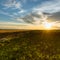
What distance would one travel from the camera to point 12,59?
45.1 ft

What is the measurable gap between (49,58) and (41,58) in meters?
0.88

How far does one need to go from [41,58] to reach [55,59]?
150cm

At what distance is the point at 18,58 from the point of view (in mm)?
13773

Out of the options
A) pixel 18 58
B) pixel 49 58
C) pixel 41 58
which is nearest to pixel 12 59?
pixel 18 58

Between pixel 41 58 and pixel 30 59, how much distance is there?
126cm

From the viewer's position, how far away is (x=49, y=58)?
544 inches

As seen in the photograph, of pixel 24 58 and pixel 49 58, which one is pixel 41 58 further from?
pixel 24 58

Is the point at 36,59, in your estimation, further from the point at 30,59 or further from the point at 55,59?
the point at 55,59

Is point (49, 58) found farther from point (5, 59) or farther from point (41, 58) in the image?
point (5, 59)

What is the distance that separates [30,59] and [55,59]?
2.68 meters

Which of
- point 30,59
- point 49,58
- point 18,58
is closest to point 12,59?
point 18,58

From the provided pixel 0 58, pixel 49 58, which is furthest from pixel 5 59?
pixel 49 58

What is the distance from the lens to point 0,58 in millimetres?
14133

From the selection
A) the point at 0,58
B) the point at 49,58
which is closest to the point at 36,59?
the point at 49,58
